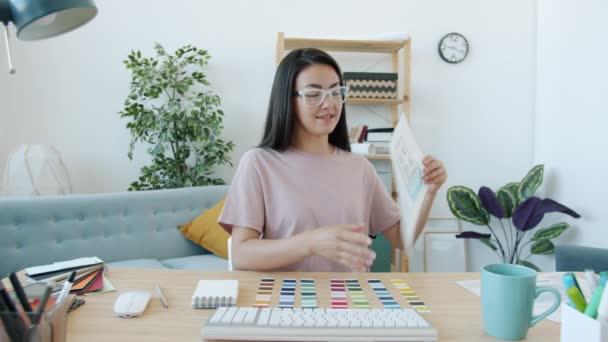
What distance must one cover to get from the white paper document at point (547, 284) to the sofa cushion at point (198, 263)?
5.53ft

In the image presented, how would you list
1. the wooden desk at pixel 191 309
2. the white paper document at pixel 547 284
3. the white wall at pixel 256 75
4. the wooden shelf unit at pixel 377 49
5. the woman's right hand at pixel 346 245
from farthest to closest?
the white wall at pixel 256 75 < the wooden shelf unit at pixel 377 49 < the woman's right hand at pixel 346 245 < the white paper document at pixel 547 284 < the wooden desk at pixel 191 309

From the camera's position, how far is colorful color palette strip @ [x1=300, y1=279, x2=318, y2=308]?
2.90ft

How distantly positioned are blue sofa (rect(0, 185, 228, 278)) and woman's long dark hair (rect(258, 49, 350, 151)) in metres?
1.32

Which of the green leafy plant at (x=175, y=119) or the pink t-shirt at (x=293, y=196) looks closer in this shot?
the pink t-shirt at (x=293, y=196)

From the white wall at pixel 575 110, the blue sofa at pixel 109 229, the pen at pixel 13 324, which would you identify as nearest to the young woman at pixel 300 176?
the pen at pixel 13 324

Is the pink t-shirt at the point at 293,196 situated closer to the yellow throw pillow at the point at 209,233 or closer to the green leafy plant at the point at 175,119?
the yellow throw pillow at the point at 209,233

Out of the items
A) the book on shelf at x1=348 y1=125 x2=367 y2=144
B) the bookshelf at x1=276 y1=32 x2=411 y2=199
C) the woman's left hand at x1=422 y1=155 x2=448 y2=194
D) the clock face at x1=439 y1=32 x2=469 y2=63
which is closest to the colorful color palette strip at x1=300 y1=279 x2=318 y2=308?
the woman's left hand at x1=422 y1=155 x2=448 y2=194

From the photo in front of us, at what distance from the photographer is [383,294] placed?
3.16ft

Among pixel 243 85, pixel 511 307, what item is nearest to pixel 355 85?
pixel 243 85

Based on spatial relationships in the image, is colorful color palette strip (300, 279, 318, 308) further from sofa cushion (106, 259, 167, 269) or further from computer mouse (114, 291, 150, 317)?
sofa cushion (106, 259, 167, 269)

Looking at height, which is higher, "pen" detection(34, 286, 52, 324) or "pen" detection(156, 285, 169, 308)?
"pen" detection(34, 286, 52, 324)

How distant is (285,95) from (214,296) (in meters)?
0.65

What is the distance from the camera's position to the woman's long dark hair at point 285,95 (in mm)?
1312

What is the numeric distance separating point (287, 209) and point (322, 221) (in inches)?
4.3
